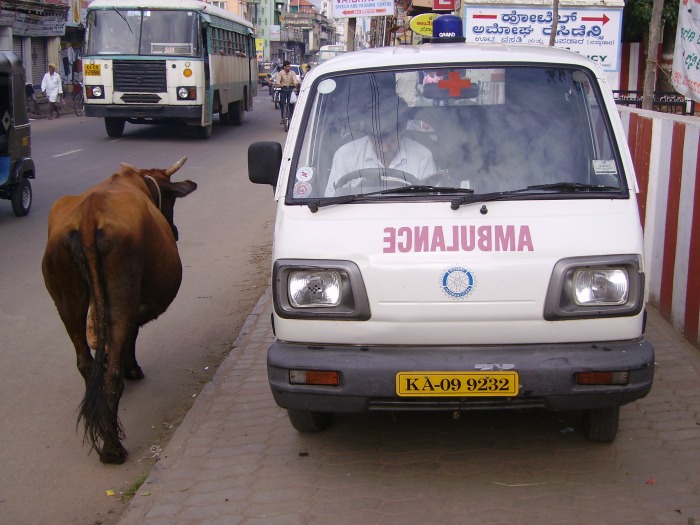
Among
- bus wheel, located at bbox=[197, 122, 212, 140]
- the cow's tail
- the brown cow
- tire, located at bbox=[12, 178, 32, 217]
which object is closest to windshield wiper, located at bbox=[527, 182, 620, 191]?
the brown cow

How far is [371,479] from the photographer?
436 centimetres

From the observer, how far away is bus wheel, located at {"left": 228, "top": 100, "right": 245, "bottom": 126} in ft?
91.7

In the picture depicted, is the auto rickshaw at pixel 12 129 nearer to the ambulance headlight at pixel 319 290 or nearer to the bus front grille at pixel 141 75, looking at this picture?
the ambulance headlight at pixel 319 290

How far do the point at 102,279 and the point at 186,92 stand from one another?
1744 cm

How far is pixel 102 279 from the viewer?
4574mm

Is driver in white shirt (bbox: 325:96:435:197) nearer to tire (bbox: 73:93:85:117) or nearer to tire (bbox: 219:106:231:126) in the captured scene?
tire (bbox: 219:106:231:126)

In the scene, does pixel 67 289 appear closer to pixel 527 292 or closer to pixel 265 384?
pixel 265 384

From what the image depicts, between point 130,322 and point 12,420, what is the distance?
3.83ft

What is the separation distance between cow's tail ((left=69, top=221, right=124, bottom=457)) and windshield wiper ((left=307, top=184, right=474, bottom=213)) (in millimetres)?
1085

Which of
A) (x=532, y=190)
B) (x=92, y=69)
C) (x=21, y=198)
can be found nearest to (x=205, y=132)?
(x=92, y=69)

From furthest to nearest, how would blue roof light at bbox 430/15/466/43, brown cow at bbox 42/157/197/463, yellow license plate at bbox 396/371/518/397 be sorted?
blue roof light at bbox 430/15/466/43, brown cow at bbox 42/157/197/463, yellow license plate at bbox 396/371/518/397

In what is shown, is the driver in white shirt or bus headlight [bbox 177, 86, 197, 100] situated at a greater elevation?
the driver in white shirt

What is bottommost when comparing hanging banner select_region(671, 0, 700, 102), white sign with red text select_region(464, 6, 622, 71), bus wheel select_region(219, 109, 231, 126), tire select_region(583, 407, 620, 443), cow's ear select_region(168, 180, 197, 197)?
tire select_region(583, 407, 620, 443)

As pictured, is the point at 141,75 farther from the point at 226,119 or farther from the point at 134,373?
the point at 134,373
